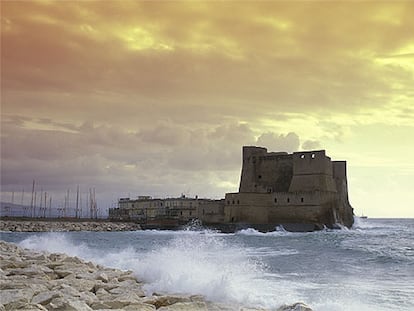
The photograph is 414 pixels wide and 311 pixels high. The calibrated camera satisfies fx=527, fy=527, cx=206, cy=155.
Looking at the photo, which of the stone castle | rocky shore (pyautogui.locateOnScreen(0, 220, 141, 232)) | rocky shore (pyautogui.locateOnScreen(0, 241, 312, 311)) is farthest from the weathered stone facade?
rocky shore (pyautogui.locateOnScreen(0, 241, 312, 311))

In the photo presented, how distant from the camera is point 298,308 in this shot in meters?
6.73

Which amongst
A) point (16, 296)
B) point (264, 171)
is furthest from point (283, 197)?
point (16, 296)

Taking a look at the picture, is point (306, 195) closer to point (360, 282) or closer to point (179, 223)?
point (179, 223)

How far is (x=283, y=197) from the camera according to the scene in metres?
41.1

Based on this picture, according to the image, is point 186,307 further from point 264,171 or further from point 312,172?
point 264,171

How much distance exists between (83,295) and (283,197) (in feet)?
115

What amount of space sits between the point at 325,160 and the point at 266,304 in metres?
35.2

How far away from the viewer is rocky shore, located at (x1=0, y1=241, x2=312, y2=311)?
6195mm

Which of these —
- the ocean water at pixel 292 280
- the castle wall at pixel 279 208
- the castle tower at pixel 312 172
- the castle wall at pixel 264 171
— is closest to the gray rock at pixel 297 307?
the ocean water at pixel 292 280

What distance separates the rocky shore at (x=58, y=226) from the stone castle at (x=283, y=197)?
2.21m

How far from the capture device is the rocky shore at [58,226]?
42.6 metres

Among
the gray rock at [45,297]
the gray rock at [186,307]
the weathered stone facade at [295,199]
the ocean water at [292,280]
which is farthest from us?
the weathered stone facade at [295,199]

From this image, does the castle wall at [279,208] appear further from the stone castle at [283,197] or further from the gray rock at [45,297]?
the gray rock at [45,297]

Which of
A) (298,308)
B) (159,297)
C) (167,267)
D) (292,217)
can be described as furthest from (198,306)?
(292,217)
